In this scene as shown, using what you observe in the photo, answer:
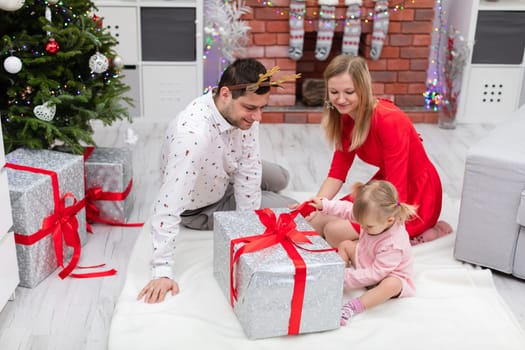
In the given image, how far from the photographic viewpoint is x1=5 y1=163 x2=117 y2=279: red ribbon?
2.29m

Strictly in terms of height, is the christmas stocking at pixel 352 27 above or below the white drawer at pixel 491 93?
above

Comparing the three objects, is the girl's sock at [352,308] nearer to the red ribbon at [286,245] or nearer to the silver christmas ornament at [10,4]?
the red ribbon at [286,245]

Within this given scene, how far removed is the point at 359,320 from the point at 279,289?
1.19 feet

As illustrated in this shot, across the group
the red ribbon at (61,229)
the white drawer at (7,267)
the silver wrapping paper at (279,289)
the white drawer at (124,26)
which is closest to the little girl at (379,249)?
the silver wrapping paper at (279,289)

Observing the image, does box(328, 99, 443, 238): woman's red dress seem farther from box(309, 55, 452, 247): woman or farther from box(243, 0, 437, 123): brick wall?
box(243, 0, 437, 123): brick wall

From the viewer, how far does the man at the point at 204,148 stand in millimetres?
2129

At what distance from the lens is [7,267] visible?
211cm

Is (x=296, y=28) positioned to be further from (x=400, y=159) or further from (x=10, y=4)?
(x=10, y=4)

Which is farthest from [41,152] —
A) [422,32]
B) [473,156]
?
[422,32]

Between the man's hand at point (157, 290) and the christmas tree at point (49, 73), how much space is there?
708 millimetres

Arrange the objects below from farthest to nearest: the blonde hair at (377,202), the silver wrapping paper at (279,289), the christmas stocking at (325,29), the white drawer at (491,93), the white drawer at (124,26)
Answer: the white drawer at (491,93) → the christmas stocking at (325,29) → the white drawer at (124,26) → the blonde hair at (377,202) → the silver wrapping paper at (279,289)

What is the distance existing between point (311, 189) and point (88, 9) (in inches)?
51.2

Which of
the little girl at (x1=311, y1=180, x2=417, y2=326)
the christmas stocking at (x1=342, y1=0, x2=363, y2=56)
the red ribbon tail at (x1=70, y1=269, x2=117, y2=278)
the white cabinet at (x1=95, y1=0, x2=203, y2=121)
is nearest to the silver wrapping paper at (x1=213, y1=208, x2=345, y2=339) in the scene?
the little girl at (x1=311, y1=180, x2=417, y2=326)

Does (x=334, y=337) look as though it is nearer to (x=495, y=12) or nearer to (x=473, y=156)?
(x=473, y=156)
